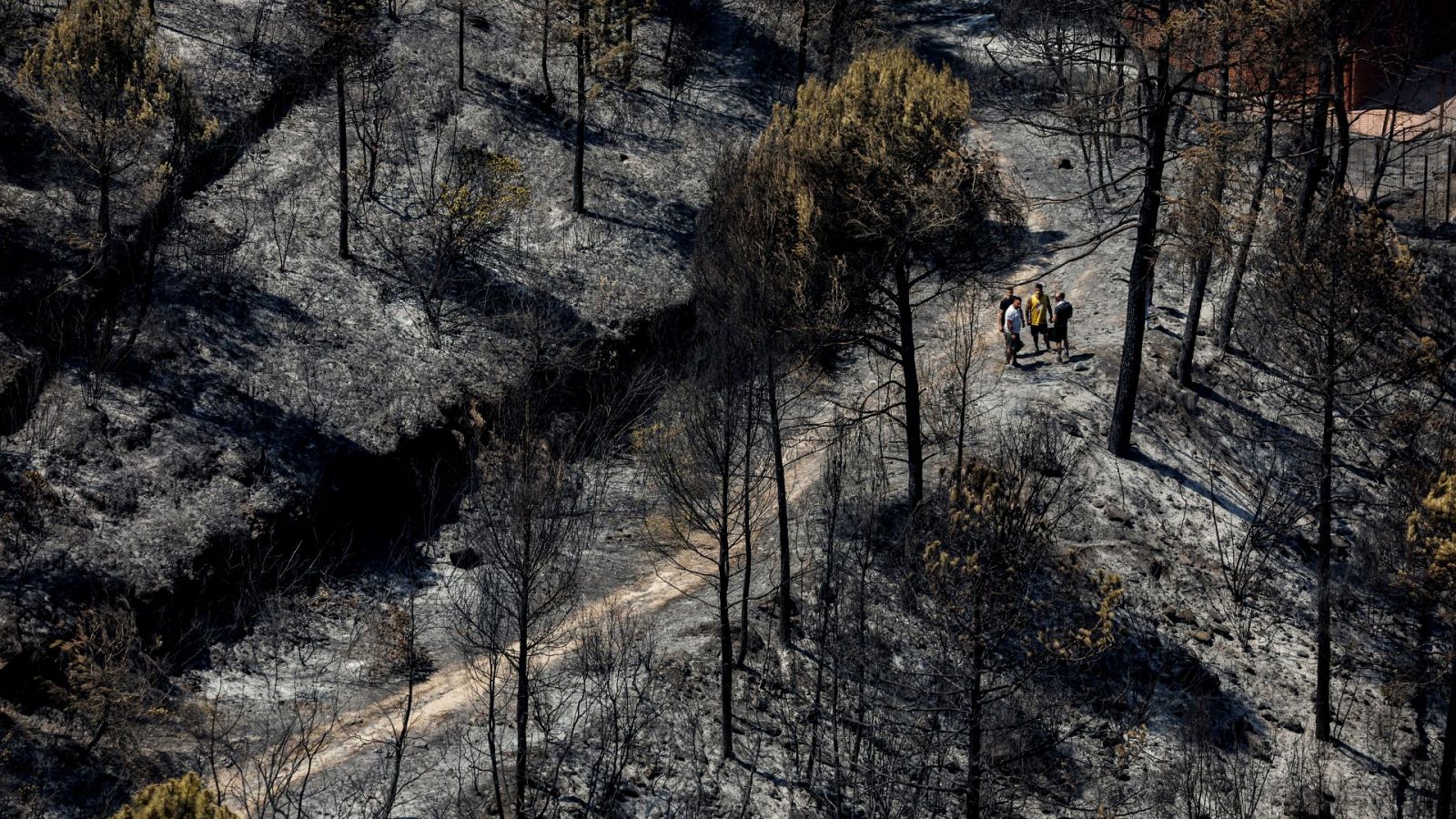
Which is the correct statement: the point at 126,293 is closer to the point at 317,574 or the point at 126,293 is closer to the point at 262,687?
the point at 317,574

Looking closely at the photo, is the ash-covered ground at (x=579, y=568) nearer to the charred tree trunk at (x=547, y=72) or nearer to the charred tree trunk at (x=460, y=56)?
the charred tree trunk at (x=460, y=56)

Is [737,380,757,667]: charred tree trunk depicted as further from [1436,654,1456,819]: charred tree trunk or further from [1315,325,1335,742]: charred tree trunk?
[1436,654,1456,819]: charred tree trunk

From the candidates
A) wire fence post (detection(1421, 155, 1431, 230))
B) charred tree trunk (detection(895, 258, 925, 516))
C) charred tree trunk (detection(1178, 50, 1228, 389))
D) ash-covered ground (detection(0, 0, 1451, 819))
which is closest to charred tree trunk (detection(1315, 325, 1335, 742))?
ash-covered ground (detection(0, 0, 1451, 819))

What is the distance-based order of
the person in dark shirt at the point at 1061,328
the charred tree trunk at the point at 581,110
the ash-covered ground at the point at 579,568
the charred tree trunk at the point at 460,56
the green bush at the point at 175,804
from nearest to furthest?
the green bush at the point at 175,804, the ash-covered ground at the point at 579,568, the person in dark shirt at the point at 1061,328, the charred tree trunk at the point at 581,110, the charred tree trunk at the point at 460,56

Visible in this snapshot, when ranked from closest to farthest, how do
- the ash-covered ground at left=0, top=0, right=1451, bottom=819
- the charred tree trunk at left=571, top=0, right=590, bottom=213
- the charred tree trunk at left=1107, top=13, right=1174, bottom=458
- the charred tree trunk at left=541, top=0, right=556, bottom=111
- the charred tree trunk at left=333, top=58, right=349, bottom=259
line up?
the ash-covered ground at left=0, top=0, right=1451, bottom=819 < the charred tree trunk at left=1107, top=13, right=1174, bottom=458 < the charred tree trunk at left=333, top=58, right=349, bottom=259 < the charred tree trunk at left=571, top=0, right=590, bottom=213 < the charred tree trunk at left=541, top=0, right=556, bottom=111

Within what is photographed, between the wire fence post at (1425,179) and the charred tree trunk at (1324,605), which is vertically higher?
the wire fence post at (1425,179)

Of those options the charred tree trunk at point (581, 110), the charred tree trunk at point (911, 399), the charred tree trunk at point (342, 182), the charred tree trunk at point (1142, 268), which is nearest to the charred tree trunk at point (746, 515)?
the charred tree trunk at point (911, 399)

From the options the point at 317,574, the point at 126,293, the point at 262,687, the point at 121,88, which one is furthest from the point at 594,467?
the point at 121,88
